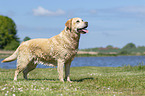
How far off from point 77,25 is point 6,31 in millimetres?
49387

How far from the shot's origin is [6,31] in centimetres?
5644

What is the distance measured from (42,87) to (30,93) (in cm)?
103

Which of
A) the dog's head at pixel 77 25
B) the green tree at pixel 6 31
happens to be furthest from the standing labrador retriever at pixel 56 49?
the green tree at pixel 6 31

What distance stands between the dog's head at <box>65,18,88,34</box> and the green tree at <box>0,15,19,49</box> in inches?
1850

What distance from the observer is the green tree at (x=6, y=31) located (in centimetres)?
5503

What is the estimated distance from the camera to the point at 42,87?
9.24 meters

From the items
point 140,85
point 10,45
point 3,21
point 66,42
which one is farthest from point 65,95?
A: point 3,21

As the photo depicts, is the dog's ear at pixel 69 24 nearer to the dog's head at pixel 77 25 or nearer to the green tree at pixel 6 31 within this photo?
the dog's head at pixel 77 25

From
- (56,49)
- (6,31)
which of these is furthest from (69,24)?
(6,31)

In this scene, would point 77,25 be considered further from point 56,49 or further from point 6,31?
point 6,31

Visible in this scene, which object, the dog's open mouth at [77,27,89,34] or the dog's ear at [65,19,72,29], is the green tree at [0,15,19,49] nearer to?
the dog's ear at [65,19,72,29]

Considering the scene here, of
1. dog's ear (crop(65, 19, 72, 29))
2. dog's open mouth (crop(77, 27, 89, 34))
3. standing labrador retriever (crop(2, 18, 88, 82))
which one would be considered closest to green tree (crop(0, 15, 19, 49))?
standing labrador retriever (crop(2, 18, 88, 82))

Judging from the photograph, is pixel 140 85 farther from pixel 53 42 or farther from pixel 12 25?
pixel 12 25

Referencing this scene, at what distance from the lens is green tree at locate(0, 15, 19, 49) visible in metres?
55.0
